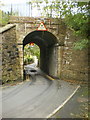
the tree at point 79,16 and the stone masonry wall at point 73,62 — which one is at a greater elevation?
the tree at point 79,16

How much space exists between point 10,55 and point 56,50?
463cm

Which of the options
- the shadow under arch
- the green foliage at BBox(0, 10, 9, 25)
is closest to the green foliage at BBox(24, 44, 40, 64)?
the shadow under arch

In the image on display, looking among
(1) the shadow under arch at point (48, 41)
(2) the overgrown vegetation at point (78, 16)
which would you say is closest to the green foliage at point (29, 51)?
(1) the shadow under arch at point (48, 41)

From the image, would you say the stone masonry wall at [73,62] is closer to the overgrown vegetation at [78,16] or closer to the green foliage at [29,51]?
the overgrown vegetation at [78,16]

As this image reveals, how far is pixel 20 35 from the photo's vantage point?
10.6 m

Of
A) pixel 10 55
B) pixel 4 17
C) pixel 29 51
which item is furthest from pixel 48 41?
pixel 29 51

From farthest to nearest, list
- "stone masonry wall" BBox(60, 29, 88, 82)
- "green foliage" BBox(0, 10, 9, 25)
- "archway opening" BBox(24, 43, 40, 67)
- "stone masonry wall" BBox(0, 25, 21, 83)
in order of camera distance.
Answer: "archway opening" BBox(24, 43, 40, 67) < "green foliage" BBox(0, 10, 9, 25) < "stone masonry wall" BBox(60, 29, 88, 82) < "stone masonry wall" BBox(0, 25, 21, 83)

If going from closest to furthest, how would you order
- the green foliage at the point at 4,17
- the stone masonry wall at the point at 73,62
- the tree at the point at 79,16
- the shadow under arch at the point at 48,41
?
1. the tree at the point at 79,16
2. the stone masonry wall at the point at 73,62
3. the shadow under arch at the point at 48,41
4. the green foliage at the point at 4,17

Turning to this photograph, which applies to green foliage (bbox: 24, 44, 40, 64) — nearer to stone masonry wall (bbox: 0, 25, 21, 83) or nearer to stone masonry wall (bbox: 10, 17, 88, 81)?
stone masonry wall (bbox: 10, 17, 88, 81)

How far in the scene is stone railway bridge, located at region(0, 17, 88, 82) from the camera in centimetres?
965

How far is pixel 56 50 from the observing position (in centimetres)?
1181

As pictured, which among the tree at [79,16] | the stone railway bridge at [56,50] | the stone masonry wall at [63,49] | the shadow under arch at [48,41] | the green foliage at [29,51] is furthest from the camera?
the green foliage at [29,51]

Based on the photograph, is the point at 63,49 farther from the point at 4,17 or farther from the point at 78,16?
the point at 4,17

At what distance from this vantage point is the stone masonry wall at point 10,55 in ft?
30.1
